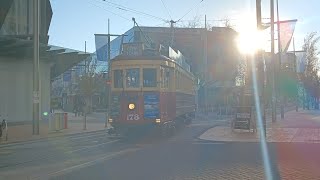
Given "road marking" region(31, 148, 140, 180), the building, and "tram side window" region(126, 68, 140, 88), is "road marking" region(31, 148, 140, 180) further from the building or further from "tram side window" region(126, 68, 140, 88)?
the building

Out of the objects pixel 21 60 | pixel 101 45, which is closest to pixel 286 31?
pixel 101 45

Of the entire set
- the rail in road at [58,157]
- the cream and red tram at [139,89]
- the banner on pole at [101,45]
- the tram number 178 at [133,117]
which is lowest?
the rail in road at [58,157]

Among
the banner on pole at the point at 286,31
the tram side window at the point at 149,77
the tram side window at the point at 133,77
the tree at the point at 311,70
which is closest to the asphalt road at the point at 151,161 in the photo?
the tram side window at the point at 149,77

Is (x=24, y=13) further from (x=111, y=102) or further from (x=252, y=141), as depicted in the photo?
(x=252, y=141)

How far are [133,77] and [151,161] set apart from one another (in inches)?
324

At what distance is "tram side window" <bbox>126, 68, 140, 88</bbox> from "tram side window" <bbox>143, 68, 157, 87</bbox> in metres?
0.30

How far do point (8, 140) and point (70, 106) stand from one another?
2361 inches

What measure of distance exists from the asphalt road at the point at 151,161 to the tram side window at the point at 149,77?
2629mm

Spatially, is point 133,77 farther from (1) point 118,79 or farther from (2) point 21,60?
(2) point 21,60

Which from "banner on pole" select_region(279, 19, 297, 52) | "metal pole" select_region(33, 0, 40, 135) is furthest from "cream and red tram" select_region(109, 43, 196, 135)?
"banner on pole" select_region(279, 19, 297, 52)

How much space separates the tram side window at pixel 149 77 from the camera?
22422 mm

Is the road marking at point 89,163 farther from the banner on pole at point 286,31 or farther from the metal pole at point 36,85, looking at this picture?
the banner on pole at point 286,31

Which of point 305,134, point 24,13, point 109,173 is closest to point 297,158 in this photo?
point 109,173

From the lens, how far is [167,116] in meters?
23.5
